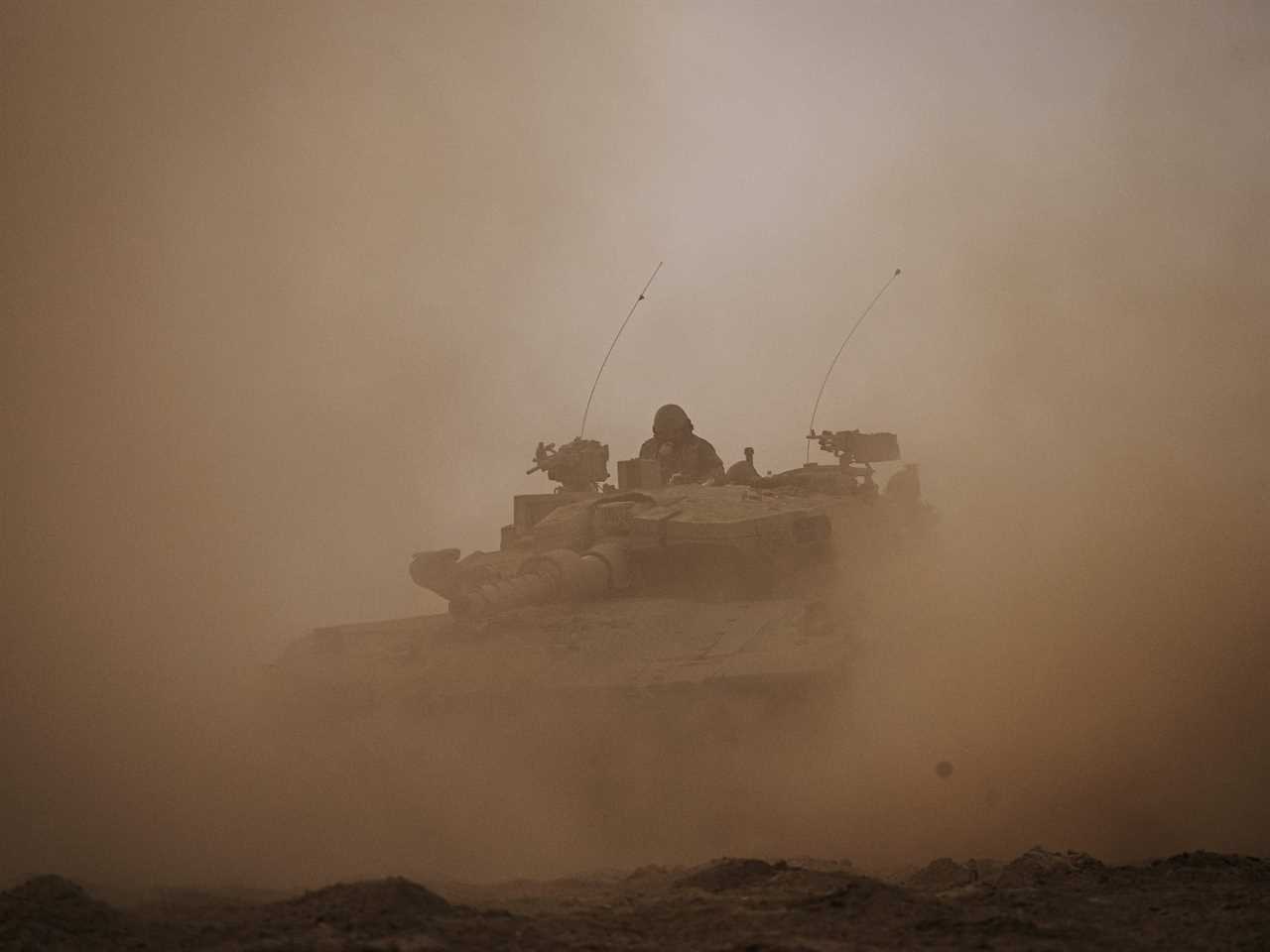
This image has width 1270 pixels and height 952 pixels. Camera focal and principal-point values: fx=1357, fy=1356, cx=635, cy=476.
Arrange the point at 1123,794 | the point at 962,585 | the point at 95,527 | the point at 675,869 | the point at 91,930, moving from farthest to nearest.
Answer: the point at 962,585 < the point at 95,527 < the point at 1123,794 < the point at 675,869 < the point at 91,930

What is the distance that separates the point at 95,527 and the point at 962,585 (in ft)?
24.9

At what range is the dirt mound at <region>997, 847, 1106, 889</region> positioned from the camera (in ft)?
21.2

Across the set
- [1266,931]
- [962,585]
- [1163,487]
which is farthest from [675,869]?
[1163,487]

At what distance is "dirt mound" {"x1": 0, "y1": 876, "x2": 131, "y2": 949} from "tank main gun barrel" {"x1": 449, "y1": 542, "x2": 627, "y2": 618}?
5.24m

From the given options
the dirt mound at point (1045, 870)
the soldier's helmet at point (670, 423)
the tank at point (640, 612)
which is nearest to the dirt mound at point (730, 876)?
the dirt mound at point (1045, 870)

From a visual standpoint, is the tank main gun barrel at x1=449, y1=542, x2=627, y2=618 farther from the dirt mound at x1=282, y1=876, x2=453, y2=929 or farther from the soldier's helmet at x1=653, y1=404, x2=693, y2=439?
the dirt mound at x1=282, y1=876, x2=453, y2=929

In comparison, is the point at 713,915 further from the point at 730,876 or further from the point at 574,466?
the point at 574,466

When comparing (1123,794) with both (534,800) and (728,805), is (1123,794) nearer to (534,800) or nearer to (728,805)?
(728,805)

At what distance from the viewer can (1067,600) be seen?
11.6 meters

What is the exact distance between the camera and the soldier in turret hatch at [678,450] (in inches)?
594

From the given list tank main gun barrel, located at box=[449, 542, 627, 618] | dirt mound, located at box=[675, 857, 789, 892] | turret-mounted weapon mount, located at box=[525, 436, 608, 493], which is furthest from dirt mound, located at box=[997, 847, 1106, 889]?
turret-mounted weapon mount, located at box=[525, 436, 608, 493]

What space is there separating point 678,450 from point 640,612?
15.1ft

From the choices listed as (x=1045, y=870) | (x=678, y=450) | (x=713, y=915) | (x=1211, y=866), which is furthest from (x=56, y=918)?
(x=678, y=450)

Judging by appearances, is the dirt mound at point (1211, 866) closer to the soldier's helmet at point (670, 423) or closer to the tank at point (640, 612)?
the tank at point (640, 612)
